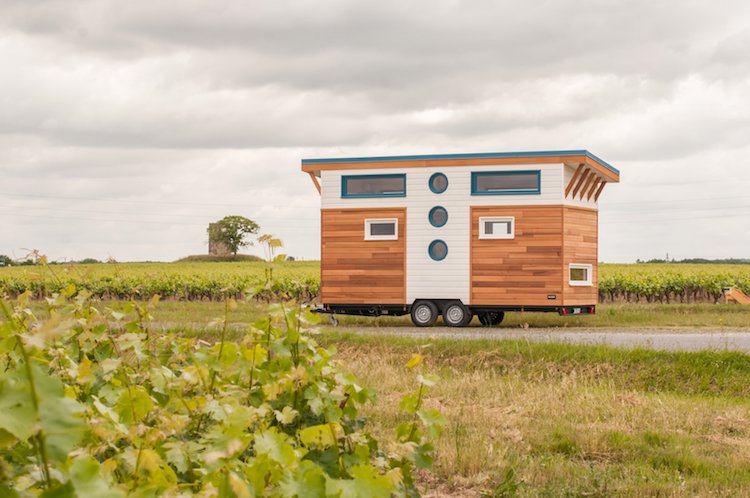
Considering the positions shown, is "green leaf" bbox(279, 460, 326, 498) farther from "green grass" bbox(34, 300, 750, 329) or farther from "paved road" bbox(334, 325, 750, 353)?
"green grass" bbox(34, 300, 750, 329)

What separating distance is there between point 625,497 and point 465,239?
14.4m

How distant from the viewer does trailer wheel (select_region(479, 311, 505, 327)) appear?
2058cm

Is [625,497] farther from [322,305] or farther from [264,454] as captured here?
[322,305]

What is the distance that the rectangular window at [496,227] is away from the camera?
19562mm

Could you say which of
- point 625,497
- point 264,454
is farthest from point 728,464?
point 264,454

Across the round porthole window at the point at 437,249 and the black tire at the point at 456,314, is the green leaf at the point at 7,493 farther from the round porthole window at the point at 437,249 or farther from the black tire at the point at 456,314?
the round porthole window at the point at 437,249

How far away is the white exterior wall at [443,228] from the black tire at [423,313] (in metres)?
0.19

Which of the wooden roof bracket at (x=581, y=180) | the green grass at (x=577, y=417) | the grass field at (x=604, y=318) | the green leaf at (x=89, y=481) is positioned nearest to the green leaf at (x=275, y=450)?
the green leaf at (x=89, y=481)

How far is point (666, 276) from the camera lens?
28969 millimetres

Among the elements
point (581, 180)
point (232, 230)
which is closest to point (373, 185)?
point (581, 180)

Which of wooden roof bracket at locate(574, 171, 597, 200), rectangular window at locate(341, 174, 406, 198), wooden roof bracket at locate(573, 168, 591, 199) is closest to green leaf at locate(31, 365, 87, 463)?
rectangular window at locate(341, 174, 406, 198)

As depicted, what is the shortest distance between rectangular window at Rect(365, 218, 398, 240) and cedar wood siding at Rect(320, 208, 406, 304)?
7 cm

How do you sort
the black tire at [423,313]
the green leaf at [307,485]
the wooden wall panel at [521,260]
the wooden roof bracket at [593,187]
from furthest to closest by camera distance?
the wooden roof bracket at [593,187] < the black tire at [423,313] < the wooden wall panel at [521,260] < the green leaf at [307,485]

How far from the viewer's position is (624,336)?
1672cm
